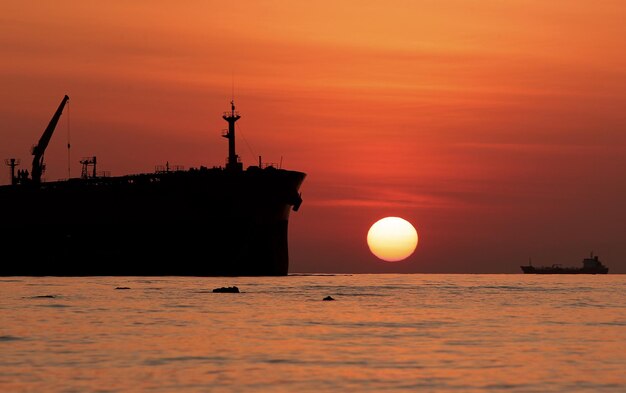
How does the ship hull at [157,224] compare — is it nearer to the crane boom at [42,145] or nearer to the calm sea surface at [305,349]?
the crane boom at [42,145]

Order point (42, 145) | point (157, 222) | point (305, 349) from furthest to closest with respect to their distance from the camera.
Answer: point (42, 145) → point (157, 222) → point (305, 349)

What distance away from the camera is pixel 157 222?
6156 inches

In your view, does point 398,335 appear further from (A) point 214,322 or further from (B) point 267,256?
(B) point 267,256

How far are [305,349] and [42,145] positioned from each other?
144m

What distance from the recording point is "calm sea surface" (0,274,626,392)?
35.5 m

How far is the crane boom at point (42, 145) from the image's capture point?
17925cm

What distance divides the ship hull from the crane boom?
911 centimetres

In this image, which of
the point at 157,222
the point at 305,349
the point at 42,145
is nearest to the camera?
the point at 305,349

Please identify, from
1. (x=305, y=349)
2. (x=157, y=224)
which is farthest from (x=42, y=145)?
(x=305, y=349)

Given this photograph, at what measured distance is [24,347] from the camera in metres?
46.8

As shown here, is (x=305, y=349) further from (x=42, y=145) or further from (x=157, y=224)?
(x=42, y=145)

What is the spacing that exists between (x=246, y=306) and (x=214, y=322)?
18726 mm

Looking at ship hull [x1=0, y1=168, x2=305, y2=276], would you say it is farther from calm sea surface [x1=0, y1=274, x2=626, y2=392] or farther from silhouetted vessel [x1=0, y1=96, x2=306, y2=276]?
calm sea surface [x1=0, y1=274, x2=626, y2=392]

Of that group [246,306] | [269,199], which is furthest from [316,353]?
[269,199]
